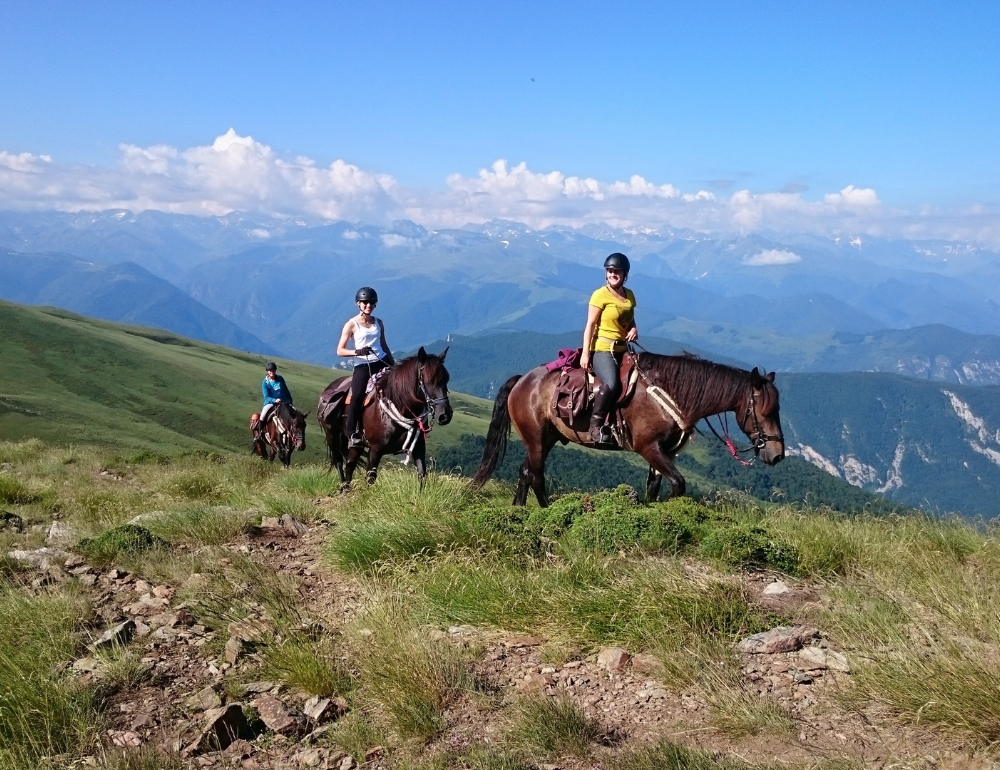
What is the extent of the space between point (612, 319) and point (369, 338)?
480 cm

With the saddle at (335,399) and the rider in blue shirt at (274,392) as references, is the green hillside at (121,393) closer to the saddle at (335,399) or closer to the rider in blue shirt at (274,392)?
the rider in blue shirt at (274,392)

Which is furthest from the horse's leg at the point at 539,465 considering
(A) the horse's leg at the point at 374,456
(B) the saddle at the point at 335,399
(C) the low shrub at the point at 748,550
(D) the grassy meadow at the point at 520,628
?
(C) the low shrub at the point at 748,550

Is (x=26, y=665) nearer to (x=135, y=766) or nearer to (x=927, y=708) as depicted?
(x=135, y=766)

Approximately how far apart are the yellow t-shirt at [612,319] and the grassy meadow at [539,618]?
10.1 feet

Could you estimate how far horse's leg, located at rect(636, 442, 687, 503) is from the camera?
910 cm

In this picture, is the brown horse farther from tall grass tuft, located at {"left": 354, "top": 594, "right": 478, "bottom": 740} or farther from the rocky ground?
tall grass tuft, located at {"left": 354, "top": 594, "right": 478, "bottom": 740}

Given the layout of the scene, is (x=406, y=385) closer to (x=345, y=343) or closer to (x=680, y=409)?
(x=345, y=343)

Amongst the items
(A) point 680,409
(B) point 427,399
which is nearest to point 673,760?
(A) point 680,409

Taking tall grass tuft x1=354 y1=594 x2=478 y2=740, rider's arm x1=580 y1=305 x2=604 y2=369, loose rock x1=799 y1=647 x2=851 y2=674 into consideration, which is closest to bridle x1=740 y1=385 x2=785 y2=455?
rider's arm x1=580 y1=305 x2=604 y2=369

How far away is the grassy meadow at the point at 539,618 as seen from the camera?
3.74m

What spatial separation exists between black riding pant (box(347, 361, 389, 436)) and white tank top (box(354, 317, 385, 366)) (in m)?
0.13

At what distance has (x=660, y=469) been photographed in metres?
9.67

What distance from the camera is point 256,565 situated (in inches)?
257

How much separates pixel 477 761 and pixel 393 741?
61 cm
